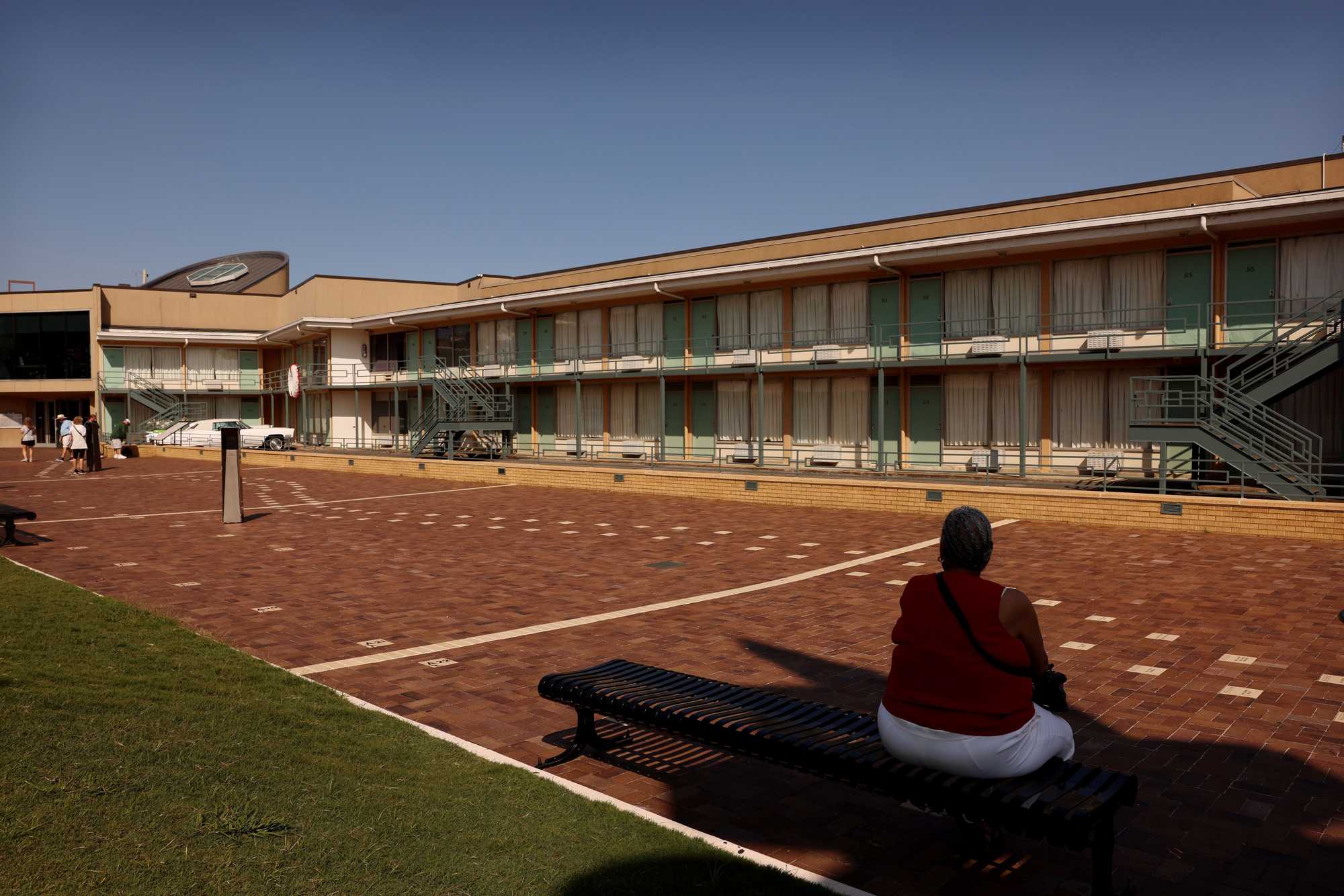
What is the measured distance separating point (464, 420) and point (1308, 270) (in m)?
24.1

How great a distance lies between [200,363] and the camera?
5028 centimetres

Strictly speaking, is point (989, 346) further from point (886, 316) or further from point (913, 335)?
point (886, 316)

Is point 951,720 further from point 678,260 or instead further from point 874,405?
point 678,260

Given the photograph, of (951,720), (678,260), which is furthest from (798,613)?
(678,260)

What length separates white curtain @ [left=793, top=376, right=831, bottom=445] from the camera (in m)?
25.6

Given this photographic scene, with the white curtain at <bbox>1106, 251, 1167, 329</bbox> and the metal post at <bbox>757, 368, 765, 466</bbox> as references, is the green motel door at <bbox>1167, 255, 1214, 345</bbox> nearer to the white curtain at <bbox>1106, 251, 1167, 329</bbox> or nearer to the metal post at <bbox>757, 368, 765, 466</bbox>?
the white curtain at <bbox>1106, 251, 1167, 329</bbox>

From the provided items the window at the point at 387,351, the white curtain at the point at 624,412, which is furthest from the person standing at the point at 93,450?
the white curtain at the point at 624,412

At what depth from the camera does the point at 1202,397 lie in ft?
53.4

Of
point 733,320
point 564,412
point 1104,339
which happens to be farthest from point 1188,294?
point 564,412

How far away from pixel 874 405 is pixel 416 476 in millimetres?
13702

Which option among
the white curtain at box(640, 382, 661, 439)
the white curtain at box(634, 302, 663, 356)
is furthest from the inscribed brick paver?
the white curtain at box(634, 302, 663, 356)

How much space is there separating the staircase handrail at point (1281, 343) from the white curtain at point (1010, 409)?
3.86 m

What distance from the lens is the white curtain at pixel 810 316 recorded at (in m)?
25.5

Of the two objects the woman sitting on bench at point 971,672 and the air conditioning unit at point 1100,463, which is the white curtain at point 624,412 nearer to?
the air conditioning unit at point 1100,463
